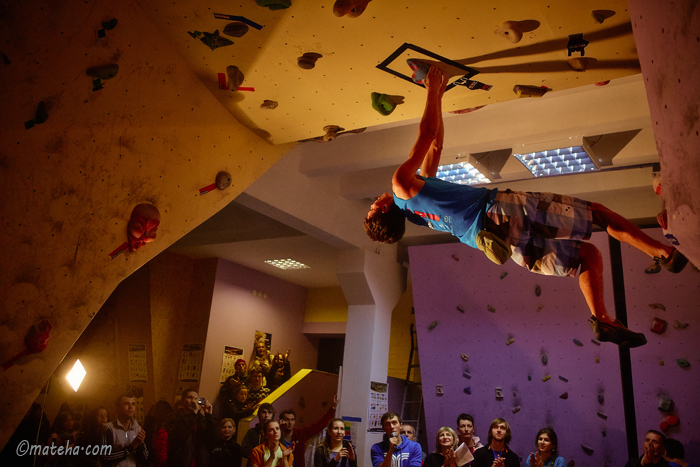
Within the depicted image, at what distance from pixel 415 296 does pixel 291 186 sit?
1983mm

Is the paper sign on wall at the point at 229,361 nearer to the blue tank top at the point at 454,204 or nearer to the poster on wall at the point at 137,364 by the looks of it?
the poster on wall at the point at 137,364

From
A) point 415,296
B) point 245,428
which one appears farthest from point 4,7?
point 245,428

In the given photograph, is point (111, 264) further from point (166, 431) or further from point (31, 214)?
point (166, 431)

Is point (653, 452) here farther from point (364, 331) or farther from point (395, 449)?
point (364, 331)

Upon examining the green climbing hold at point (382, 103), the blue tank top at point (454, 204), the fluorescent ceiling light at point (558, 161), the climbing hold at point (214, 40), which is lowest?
the blue tank top at point (454, 204)

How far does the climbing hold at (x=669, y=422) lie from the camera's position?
434 centimetres

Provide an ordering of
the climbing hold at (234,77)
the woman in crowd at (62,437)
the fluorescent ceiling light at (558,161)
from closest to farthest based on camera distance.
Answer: the climbing hold at (234,77) < the fluorescent ceiling light at (558,161) < the woman in crowd at (62,437)

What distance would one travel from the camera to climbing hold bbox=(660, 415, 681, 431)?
4340 millimetres

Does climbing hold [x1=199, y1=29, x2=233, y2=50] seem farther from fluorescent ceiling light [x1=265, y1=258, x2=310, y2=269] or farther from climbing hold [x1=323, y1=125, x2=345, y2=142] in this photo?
fluorescent ceiling light [x1=265, y1=258, x2=310, y2=269]

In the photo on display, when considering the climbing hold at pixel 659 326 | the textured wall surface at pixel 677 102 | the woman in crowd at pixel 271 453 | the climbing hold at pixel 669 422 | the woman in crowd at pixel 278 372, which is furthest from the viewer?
the woman in crowd at pixel 278 372

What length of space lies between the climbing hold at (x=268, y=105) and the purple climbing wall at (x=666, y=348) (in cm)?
354

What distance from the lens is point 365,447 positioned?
18.2 feet

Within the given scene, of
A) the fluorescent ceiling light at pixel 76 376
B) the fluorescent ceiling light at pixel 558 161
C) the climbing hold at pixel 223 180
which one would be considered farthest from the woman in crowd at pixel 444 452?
the fluorescent ceiling light at pixel 76 376

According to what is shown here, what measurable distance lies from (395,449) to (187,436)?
1.88 meters
